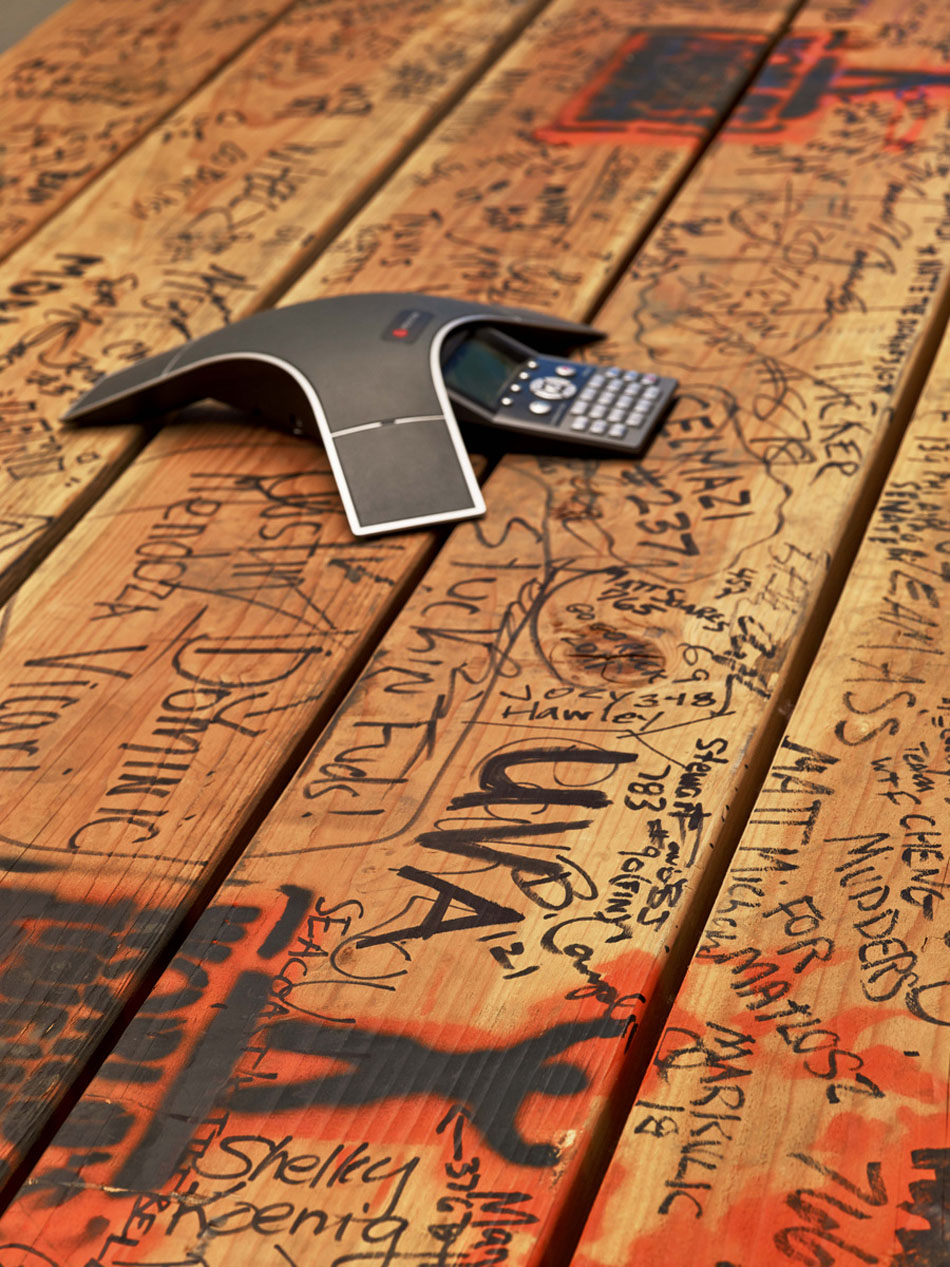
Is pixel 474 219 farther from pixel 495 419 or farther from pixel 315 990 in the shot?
pixel 315 990

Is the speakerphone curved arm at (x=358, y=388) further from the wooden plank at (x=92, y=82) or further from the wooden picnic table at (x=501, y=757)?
the wooden plank at (x=92, y=82)

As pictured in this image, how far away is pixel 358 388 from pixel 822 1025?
1.66ft

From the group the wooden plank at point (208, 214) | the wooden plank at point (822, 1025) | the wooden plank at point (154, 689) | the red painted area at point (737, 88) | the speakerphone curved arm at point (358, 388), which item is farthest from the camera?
the red painted area at point (737, 88)

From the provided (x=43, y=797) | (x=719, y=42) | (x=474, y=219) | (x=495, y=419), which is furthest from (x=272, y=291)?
(x=719, y=42)

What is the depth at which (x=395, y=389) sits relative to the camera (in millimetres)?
893

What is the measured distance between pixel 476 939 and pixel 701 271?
681 mm

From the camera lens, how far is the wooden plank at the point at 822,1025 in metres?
Result: 0.49

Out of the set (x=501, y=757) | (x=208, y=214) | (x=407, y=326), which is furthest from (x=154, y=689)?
(x=208, y=214)

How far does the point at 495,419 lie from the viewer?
0.91 m

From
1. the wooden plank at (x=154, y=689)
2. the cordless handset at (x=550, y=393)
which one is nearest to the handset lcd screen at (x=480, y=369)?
the cordless handset at (x=550, y=393)

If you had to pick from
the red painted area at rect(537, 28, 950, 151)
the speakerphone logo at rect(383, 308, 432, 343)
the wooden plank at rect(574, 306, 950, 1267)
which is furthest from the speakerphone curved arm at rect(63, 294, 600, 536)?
the red painted area at rect(537, 28, 950, 151)

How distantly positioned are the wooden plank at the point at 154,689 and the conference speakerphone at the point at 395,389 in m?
0.03

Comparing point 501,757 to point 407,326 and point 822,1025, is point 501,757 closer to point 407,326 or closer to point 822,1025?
point 822,1025

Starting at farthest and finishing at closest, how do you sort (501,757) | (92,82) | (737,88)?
1. (92,82)
2. (737,88)
3. (501,757)
